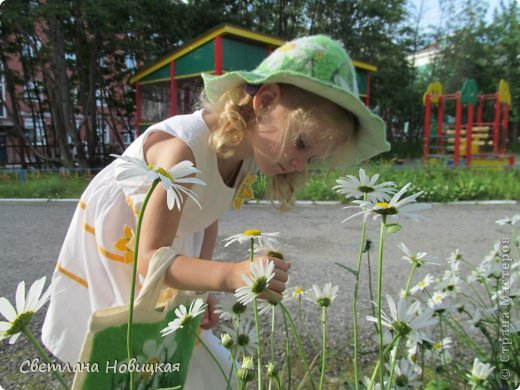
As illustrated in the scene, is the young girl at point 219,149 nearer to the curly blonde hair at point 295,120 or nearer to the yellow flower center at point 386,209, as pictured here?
the curly blonde hair at point 295,120

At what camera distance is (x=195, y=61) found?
5176 mm

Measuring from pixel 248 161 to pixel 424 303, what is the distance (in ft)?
1.79

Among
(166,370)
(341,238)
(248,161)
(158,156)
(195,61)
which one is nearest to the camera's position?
(166,370)

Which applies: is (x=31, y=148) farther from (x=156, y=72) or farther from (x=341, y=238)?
(x=156, y=72)

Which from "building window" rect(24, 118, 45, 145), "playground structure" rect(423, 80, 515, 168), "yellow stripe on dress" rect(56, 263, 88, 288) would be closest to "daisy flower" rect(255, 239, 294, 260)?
"yellow stripe on dress" rect(56, 263, 88, 288)

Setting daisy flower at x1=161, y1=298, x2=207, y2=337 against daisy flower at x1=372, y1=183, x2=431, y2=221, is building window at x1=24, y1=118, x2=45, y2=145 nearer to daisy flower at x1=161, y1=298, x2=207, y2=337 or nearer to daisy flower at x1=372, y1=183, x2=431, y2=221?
daisy flower at x1=161, y1=298, x2=207, y2=337

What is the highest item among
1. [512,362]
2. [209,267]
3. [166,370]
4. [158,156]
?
[158,156]

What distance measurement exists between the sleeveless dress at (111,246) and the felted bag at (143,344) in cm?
23

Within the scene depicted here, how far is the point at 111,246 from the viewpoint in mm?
756

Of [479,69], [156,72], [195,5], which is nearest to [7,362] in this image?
[195,5]

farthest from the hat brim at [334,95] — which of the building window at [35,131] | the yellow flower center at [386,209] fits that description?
the building window at [35,131]

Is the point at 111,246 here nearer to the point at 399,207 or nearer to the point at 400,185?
the point at 399,207

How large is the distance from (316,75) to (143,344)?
0.49 m

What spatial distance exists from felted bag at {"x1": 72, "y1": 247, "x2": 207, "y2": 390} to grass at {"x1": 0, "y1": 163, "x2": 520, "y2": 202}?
6.71 ft
